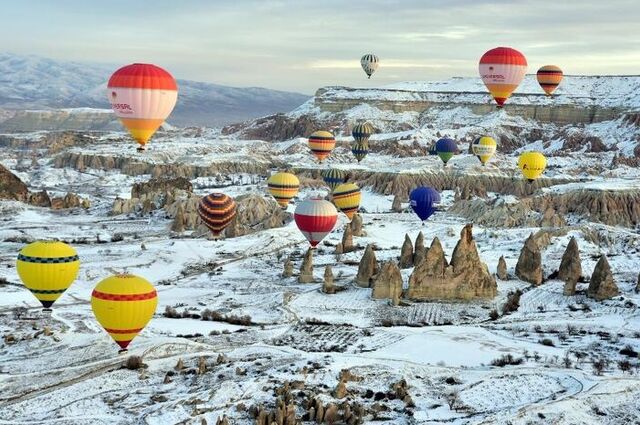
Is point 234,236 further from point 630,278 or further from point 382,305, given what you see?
point 630,278

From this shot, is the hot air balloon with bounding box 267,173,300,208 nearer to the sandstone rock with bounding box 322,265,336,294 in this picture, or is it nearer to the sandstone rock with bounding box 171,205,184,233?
the sandstone rock with bounding box 171,205,184,233

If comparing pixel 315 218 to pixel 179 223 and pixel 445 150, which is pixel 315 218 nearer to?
pixel 179 223

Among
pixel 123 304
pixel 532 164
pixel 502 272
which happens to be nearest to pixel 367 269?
pixel 502 272

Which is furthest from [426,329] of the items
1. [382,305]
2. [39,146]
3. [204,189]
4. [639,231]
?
[39,146]

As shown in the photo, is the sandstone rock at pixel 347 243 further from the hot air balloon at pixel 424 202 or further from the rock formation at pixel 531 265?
the rock formation at pixel 531 265

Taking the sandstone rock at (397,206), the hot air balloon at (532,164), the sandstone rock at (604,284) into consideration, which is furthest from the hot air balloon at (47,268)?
the hot air balloon at (532,164)

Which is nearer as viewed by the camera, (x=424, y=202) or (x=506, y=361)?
(x=506, y=361)

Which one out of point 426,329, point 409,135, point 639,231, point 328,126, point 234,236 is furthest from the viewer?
point 328,126
